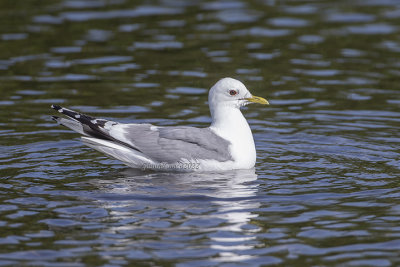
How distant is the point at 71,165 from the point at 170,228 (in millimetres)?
3337

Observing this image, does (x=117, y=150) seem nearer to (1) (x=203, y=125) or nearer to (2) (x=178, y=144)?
(2) (x=178, y=144)

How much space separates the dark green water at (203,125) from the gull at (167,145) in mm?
249

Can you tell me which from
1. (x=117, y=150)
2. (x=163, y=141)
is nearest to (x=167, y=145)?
(x=163, y=141)

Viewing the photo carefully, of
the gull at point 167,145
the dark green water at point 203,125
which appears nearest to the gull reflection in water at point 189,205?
the dark green water at point 203,125

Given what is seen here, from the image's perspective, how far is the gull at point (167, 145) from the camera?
36.8 ft

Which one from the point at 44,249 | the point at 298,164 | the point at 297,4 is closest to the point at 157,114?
the point at 298,164

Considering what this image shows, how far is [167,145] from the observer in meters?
11.2

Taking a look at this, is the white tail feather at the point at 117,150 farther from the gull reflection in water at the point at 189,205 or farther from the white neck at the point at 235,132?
the white neck at the point at 235,132

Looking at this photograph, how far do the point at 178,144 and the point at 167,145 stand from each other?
16 centimetres

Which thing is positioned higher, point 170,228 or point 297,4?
point 297,4

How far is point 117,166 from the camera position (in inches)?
473

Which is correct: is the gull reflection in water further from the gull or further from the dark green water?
the gull

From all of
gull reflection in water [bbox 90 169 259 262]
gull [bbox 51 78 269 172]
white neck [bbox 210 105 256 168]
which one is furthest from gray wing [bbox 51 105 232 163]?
gull reflection in water [bbox 90 169 259 262]

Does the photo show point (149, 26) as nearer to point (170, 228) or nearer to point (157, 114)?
point (157, 114)
